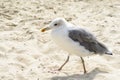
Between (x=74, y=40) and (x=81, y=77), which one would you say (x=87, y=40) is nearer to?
(x=74, y=40)

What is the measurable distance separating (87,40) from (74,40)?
22cm

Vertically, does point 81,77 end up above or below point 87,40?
below

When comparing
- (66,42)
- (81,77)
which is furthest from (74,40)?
(81,77)

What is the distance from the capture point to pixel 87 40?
227 inches

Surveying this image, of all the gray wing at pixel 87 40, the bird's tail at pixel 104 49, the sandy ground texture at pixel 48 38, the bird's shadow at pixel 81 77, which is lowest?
the bird's shadow at pixel 81 77

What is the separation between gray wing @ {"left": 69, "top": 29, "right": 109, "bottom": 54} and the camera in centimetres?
567

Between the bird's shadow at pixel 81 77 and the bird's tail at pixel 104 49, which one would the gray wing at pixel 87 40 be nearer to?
the bird's tail at pixel 104 49

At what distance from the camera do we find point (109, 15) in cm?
775

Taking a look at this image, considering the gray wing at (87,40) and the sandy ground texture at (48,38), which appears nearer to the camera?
the gray wing at (87,40)

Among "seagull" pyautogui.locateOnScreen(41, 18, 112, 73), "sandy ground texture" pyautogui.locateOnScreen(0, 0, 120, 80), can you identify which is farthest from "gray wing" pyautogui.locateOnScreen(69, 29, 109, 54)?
"sandy ground texture" pyautogui.locateOnScreen(0, 0, 120, 80)

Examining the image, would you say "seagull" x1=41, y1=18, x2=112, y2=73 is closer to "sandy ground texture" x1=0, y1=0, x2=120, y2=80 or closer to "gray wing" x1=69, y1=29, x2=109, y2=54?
"gray wing" x1=69, y1=29, x2=109, y2=54

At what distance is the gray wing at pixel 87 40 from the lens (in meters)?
5.67

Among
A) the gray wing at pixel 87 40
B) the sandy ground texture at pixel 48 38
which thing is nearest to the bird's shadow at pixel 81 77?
the sandy ground texture at pixel 48 38

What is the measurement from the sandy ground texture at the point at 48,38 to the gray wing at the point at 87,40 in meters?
0.28
